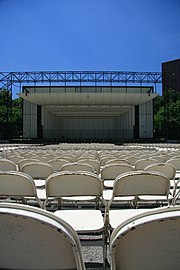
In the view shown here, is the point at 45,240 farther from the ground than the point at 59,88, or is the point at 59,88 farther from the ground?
the point at 59,88

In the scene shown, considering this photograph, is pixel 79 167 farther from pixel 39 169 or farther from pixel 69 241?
pixel 69 241

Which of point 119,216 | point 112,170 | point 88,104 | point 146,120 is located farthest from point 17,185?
point 146,120

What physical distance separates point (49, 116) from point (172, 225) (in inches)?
2218

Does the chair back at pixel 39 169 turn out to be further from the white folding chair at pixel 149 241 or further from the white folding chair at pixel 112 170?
the white folding chair at pixel 149 241

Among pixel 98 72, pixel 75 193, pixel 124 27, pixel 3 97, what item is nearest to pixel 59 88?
pixel 98 72

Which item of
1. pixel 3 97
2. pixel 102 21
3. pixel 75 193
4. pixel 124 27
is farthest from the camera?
pixel 3 97

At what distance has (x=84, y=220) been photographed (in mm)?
2617

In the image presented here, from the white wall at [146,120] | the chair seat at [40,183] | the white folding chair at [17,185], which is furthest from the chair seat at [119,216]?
the white wall at [146,120]

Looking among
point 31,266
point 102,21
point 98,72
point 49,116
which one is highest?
point 102,21

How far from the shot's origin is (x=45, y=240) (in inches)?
55.1

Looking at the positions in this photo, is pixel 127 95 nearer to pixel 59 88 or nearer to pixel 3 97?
pixel 59 88

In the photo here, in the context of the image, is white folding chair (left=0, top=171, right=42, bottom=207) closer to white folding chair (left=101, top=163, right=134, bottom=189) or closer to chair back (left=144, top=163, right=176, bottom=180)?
white folding chair (left=101, top=163, right=134, bottom=189)

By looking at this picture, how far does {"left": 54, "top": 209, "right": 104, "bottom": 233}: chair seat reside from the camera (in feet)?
7.89

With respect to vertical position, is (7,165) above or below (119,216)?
above
